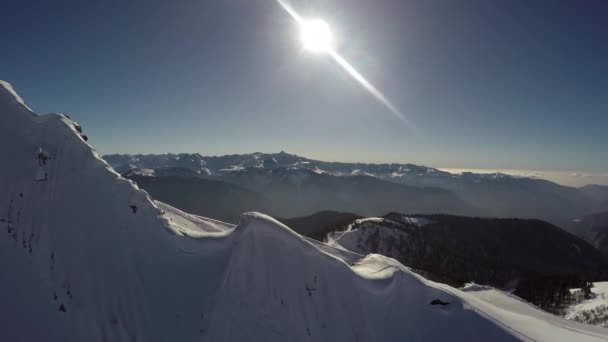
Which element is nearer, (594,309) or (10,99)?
(10,99)

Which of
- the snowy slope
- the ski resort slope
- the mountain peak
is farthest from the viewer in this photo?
the snowy slope

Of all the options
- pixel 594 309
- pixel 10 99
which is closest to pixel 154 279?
pixel 10 99

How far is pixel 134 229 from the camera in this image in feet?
127

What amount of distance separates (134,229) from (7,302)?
13.4 meters

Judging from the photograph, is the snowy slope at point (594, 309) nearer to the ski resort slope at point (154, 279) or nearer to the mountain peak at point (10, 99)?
the ski resort slope at point (154, 279)

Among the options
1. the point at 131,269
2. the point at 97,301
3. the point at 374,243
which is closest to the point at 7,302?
the point at 97,301

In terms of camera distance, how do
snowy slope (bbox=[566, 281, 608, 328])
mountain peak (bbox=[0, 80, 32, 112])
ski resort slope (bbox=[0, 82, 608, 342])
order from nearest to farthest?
ski resort slope (bbox=[0, 82, 608, 342])
mountain peak (bbox=[0, 80, 32, 112])
snowy slope (bbox=[566, 281, 608, 328])

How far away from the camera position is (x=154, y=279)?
3547 cm

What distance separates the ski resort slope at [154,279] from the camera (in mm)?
31969

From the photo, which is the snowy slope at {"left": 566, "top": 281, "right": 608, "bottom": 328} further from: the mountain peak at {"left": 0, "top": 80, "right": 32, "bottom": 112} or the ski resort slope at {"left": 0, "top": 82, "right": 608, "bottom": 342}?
the mountain peak at {"left": 0, "top": 80, "right": 32, "bottom": 112}

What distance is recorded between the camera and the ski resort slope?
31969mm

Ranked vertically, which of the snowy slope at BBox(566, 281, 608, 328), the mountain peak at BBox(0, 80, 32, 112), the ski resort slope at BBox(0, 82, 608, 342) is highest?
the mountain peak at BBox(0, 80, 32, 112)

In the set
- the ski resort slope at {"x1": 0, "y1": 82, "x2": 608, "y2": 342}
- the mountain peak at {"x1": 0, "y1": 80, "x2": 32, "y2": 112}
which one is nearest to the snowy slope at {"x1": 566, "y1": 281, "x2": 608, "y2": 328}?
the ski resort slope at {"x1": 0, "y1": 82, "x2": 608, "y2": 342}

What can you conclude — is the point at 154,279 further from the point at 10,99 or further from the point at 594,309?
the point at 594,309
